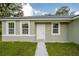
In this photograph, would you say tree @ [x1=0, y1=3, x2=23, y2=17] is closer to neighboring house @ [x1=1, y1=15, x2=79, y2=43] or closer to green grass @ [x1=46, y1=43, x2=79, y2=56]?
neighboring house @ [x1=1, y1=15, x2=79, y2=43]

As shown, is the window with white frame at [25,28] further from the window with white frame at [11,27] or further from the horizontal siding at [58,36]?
the horizontal siding at [58,36]

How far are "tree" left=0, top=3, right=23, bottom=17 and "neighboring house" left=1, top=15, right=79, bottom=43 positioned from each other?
1.53 metres

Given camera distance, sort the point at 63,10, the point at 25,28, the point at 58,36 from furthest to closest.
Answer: the point at 63,10
the point at 25,28
the point at 58,36

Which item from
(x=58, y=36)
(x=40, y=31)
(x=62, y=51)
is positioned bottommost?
(x=62, y=51)

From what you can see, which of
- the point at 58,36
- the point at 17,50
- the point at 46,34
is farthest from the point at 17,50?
the point at 58,36

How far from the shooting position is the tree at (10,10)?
16.6 meters

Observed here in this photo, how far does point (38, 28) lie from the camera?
15422 millimetres

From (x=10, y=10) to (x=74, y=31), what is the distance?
6469 millimetres

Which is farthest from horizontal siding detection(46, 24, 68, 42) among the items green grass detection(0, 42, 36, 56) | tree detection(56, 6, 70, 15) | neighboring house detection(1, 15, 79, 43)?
green grass detection(0, 42, 36, 56)

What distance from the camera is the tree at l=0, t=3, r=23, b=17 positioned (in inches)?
655

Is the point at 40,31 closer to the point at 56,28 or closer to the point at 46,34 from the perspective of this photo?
the point at 46,34

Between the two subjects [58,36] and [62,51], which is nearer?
[62,51]

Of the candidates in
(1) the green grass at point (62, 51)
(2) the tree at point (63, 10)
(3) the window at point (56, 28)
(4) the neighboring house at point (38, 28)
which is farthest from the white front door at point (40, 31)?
(1) the green grass at point (62, 51)

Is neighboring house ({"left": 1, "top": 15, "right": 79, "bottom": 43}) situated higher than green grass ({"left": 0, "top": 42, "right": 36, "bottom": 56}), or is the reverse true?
neighboring house ({"left": 1, "top": 15, "right": 79, "bottom": 43})
